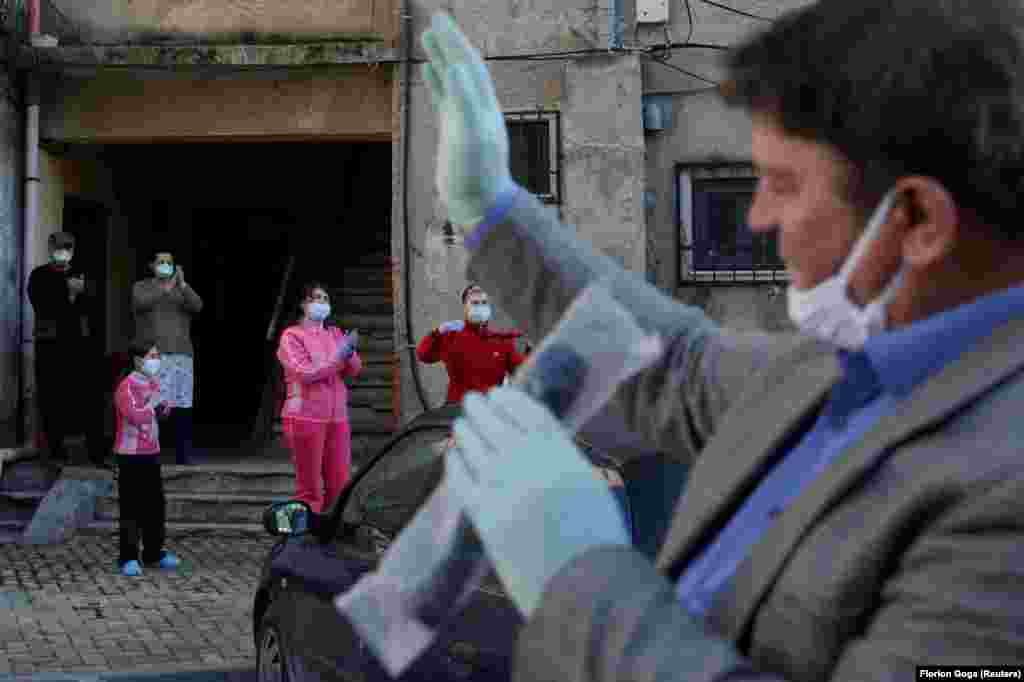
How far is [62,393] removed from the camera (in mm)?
11531

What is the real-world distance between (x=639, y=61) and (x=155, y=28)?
4.69m

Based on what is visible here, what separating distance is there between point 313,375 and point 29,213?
4.56m

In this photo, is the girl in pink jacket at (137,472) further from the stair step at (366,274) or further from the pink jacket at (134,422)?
the stair step at (366,274)

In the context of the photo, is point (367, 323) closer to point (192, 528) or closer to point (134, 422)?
point (192, 528)

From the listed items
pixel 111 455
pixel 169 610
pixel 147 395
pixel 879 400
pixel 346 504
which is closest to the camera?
pixel 879 400

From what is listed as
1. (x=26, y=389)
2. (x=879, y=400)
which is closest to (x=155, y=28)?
(x=26, y=389)

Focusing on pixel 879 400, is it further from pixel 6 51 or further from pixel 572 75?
pixel 6 51

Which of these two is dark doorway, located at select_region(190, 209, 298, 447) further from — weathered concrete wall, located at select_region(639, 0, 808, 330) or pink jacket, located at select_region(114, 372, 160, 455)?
pink jacket, located at select_region(114, 372, 160, 455)

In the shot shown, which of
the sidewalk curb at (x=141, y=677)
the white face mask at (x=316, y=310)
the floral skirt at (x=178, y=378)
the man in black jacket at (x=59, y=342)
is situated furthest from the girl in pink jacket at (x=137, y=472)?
the man in black jacket at (x=59, y=342)

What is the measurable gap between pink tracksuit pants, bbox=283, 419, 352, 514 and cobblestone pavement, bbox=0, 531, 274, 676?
681mm

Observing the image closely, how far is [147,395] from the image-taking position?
8820mm

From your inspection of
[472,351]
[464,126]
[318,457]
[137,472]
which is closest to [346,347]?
[318,457]

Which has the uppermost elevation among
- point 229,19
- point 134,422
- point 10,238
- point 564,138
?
point 229,19

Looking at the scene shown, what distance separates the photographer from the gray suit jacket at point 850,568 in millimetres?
1077
